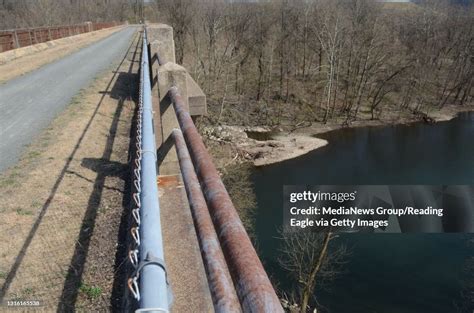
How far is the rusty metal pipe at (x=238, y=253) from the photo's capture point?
1.35m

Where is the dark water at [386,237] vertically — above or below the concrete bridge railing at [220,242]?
below

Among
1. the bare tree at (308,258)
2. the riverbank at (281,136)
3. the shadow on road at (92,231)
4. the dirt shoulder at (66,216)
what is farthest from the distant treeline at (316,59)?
the shadow on road at (92,231)

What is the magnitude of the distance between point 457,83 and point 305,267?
4780 cm

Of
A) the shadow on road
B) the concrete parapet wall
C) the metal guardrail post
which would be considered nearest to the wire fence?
the shadow on road

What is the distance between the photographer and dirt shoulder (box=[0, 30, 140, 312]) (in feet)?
11.9

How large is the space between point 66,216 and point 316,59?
58769mm

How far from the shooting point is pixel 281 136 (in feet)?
129

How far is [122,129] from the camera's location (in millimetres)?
8109

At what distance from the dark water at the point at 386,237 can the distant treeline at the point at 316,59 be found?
9755 millimetres

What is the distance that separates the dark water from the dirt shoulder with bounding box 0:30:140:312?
1266 centimetres

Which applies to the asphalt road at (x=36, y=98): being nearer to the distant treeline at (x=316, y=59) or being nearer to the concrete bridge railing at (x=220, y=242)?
the concrete bridge railing at (x=220, y=242)

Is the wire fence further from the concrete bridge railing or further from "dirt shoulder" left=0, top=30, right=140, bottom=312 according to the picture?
the concrete bridge railing

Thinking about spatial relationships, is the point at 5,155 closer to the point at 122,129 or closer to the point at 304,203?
the point at 122,129

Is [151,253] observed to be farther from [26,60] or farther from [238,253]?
[26,60]
